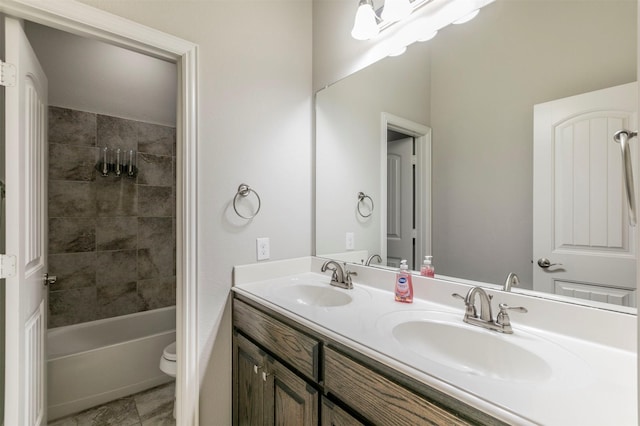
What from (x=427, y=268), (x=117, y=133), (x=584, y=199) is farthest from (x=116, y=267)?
(x=584, y=199)

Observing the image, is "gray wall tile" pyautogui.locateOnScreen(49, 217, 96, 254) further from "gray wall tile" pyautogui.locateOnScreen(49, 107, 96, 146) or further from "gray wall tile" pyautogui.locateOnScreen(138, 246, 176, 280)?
"gray wall tile" pyautogui.locateOnScreen(49, 107, 96, 146)

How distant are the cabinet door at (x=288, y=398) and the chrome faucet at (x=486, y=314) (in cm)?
58

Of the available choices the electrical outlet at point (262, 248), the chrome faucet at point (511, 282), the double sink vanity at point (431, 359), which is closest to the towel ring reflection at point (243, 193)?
the electrical outlet at point (262, 248)

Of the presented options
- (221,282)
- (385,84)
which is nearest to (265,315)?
(221,282)

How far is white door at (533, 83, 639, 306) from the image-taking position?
846 mm

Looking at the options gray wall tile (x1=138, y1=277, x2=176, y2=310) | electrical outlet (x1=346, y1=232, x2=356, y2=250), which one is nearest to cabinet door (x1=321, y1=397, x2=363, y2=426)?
electrical outlet (x1=346, y1=232, x2=356, y2=250)

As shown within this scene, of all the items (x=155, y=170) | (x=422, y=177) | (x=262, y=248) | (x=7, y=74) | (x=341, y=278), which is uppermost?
(x=7, y=74)

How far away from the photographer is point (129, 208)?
8.74 feet

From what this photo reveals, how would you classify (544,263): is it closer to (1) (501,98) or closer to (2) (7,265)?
(1) (501,98)

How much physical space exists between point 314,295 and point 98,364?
1.58 metres

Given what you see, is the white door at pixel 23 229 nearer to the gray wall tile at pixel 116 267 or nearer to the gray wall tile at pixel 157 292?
the gray wall tile at pixel 116 267

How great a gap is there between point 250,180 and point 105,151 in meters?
1.75

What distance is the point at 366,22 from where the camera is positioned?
1.41 m

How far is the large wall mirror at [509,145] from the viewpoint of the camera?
2.87 feet
